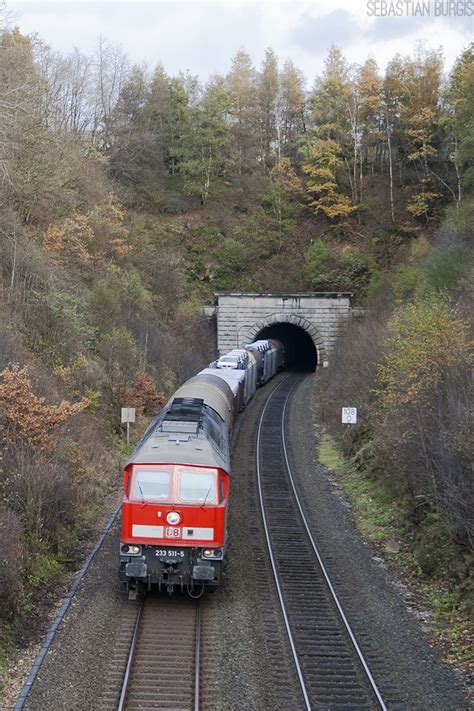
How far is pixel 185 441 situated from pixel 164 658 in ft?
12.9

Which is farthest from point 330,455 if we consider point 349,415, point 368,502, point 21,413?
point 21,413

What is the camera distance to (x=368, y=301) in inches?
1884

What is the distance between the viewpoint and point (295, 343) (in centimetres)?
6347

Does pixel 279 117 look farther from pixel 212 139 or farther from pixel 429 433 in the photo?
pixel 429 433

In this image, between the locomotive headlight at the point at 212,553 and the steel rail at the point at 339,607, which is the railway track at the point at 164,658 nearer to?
the locomotive headlight at the point at 212,553

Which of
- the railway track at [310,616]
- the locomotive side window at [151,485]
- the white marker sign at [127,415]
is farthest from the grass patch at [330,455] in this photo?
the locomotive side window at [151,485]

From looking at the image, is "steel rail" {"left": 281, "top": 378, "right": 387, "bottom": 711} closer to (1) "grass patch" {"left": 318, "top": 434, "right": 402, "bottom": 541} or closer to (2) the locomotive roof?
(1) "grass patch" {"left": 318, "top": 434, "right": 402, "bottom": 541}

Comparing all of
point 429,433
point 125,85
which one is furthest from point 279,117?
point 429,433

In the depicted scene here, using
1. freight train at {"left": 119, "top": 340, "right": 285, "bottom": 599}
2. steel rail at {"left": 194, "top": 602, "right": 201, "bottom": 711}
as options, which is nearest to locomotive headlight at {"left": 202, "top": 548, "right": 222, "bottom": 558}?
freight train at {"left": 119, "top": 340, "right": 285, "bottom": 599}

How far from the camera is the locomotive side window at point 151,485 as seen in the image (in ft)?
38.9

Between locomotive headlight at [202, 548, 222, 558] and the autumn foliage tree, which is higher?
the autumn foliage tree

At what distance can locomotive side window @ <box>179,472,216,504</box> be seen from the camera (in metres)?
11.8

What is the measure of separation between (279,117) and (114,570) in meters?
61.1

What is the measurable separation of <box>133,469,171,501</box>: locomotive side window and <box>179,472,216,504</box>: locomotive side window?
0.86ft
